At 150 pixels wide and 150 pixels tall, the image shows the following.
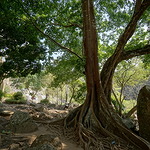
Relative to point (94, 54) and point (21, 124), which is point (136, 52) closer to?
point (94, 54)

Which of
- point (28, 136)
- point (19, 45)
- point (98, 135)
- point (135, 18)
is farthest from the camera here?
point (19, 45)

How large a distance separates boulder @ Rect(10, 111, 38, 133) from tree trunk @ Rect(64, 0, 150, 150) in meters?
1.31

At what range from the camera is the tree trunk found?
13.1ft

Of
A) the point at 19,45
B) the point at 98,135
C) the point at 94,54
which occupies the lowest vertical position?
the point at 98,135

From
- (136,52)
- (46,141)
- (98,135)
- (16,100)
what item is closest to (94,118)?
(98,135)

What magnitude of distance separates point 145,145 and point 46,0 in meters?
5.76

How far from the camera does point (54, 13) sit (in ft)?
19.2

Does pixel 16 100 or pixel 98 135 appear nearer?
pixel 98 135

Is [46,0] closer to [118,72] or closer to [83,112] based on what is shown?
[83,112]

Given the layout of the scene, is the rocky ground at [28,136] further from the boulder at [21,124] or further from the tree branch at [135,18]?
the tree branch at [135,18]

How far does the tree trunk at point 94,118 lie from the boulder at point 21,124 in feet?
4.30

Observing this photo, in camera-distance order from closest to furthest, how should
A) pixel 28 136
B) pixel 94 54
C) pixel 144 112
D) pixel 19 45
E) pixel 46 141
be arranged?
1. pixel 46 141
2. pixel 28 136
3. pixel 144 112
4. pixel 94 54
5. pixel 19 45

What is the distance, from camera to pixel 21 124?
434 cm

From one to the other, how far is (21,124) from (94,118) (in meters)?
2.52
